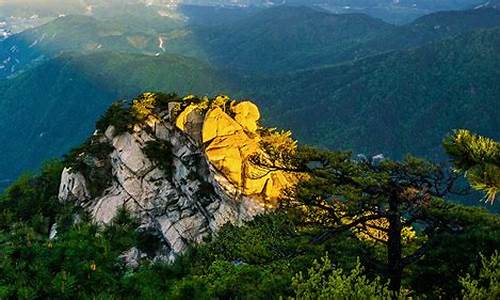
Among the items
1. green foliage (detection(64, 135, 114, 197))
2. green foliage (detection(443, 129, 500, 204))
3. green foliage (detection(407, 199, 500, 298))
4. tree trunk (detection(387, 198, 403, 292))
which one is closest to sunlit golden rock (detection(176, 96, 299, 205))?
green foliage (detection(64, 135, 114, 197))

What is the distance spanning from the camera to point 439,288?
886 inches

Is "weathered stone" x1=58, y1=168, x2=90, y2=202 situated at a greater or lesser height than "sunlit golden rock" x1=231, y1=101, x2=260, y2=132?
lesser

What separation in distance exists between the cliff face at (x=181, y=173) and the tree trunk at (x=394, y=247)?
2913cm

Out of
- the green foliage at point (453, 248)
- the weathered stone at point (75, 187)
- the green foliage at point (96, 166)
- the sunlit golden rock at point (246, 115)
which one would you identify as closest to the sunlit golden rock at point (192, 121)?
the sunlit golden rock at point (246, 115)

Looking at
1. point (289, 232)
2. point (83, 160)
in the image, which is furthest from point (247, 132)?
point (289, 232)

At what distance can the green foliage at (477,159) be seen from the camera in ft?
49.0

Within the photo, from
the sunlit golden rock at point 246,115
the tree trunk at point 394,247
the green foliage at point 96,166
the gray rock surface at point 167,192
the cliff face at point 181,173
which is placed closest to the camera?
the tree trunk at point 394,247

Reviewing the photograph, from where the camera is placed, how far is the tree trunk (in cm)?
2330

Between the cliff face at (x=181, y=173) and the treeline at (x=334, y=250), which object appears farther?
the cliff face at (x=181, y=173)

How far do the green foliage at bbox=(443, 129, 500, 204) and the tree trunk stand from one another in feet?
23.4

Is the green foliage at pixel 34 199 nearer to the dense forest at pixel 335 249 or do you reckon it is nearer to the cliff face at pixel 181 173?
the cliff face at pixel 181 173

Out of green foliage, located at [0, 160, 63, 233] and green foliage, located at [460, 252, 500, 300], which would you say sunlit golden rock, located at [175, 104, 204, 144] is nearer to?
green foliage, located at [0, 160, 63, 233]

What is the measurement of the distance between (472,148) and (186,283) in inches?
342

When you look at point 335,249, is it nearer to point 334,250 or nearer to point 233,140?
point 334,250
